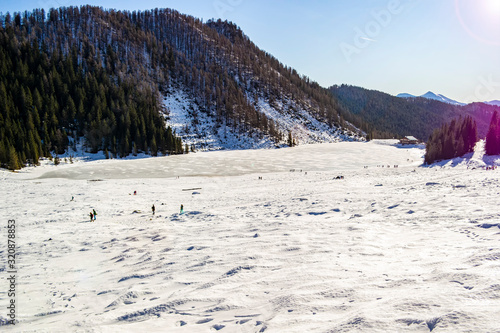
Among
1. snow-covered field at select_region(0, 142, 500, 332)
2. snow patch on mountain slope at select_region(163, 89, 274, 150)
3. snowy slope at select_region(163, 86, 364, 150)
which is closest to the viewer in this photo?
snow-covered field at select_region(0, 142, 500, 332)

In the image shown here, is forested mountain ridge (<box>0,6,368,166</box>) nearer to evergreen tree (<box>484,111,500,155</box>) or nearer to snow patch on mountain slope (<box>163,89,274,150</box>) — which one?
snow patch on mountain slope (<box>163,89,274,150</box>)

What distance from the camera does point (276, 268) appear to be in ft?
27.4

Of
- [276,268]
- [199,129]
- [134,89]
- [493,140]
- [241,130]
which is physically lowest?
[276,268]

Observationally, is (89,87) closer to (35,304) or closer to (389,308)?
(35,304)

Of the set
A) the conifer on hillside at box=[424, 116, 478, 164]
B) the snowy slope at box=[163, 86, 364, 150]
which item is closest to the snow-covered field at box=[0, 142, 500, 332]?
the conifer on hillside at box=[424, 116, 478, 164]

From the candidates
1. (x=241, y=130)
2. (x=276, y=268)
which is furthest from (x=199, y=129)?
(x=276, y=268)

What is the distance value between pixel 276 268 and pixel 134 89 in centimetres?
12963

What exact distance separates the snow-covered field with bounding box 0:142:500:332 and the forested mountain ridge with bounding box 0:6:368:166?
5480 centimetres

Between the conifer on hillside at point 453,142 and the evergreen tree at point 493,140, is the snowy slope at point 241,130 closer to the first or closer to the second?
the conifer on hillside at point 453,142

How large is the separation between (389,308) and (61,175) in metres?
58.2

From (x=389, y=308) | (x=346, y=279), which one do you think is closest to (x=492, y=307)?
(x=389, y=308)

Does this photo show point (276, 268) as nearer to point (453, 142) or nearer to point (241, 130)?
point (453, 142)

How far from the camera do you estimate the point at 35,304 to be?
26.9 ft

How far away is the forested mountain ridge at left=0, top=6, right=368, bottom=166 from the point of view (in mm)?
83312
